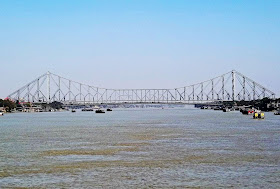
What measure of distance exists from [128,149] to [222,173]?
405 inches

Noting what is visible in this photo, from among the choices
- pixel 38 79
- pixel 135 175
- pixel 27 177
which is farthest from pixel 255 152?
pixel 38 79

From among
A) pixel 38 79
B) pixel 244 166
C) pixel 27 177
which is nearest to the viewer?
pixel 27 177

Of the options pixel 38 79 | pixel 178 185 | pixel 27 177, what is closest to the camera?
pixel 178 185

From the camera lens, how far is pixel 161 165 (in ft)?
71.7

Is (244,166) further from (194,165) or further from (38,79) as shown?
(38,79)

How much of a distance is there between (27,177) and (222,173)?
277 inches

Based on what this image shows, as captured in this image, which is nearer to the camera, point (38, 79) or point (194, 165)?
point (194, 165)

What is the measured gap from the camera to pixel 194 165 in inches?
859

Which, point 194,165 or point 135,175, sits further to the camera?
point 194,165

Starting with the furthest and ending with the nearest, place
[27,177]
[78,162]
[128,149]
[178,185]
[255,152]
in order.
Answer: [128,149] → [255,152] → [78,162] → [27,177] → [178,185]

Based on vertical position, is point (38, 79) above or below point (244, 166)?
above

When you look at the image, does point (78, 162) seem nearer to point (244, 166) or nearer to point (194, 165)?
point (194, 165)

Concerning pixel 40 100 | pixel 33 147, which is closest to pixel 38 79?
pixel 40 100

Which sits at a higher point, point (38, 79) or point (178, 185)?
point (38, 79)
